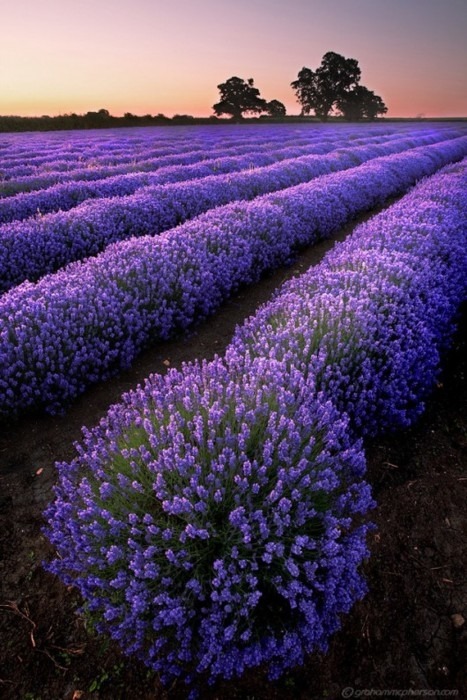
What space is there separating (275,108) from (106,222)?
62508 mm

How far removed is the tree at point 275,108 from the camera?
58156mm

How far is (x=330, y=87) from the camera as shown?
6022 centimetres

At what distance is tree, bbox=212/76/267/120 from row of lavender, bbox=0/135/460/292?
178 feet

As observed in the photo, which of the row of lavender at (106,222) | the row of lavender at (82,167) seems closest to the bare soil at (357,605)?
the row of lavender at (106,222)

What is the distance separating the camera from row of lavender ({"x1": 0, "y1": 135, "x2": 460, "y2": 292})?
5367 millimetres

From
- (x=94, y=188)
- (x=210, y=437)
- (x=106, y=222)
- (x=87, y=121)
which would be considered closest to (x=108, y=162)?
(x=94, y=188)

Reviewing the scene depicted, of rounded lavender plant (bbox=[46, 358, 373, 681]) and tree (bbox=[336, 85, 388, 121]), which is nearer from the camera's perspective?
rounded lavender plant (bbox=[46, 358, 373, 681])

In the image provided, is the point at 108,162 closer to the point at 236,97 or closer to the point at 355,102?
the point at 236,97

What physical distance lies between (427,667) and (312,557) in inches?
31.0

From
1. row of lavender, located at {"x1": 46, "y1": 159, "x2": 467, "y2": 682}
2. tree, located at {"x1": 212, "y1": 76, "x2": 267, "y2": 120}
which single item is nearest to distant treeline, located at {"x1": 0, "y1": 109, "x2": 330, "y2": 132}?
tree, located at {"x1": 212, "y1": 76, "x2": 267, "y2": 120}

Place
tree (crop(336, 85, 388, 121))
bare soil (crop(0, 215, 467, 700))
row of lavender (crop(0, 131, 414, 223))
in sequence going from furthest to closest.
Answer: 1. tree (crop(336, 85, 388, 121))
2. row of lavender (crop(0, 131, 414, 223))
3. bare soil (crop(0, 215, 467, 700))

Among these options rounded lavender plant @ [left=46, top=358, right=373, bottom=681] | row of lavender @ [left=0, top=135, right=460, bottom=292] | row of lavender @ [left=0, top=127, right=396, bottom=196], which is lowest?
rounded lavender plant @ [left=46, top=358, right=373, bottom=681]

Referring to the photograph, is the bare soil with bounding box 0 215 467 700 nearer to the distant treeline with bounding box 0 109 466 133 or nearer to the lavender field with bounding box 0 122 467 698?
the lavender field with bounding box 0 122 467 698

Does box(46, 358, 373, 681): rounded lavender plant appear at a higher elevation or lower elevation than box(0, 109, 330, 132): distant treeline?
lower
